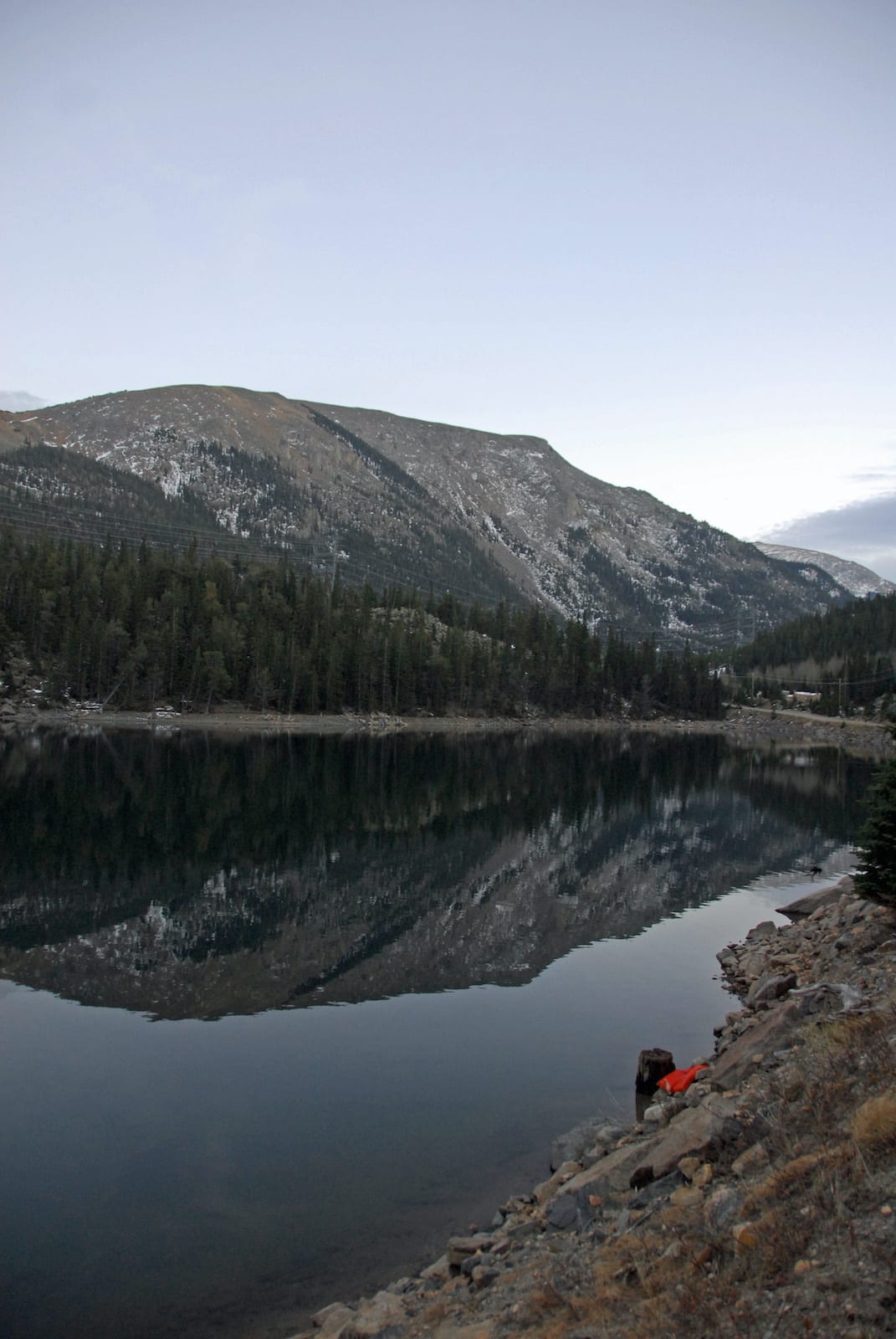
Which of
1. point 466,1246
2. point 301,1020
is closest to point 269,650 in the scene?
point 301,1020

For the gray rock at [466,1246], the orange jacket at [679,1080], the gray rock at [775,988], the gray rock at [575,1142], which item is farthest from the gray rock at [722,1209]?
the gray rock at [775,988]

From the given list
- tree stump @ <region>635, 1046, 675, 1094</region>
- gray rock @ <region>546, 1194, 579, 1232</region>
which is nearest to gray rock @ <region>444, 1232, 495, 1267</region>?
gray rock @ <region>546, 1194, 579, 1232</region>

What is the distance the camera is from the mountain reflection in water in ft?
82.1

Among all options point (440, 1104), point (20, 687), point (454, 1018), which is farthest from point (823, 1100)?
point (20, 687)

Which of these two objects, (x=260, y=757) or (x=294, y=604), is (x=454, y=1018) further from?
(x=294, y=604)

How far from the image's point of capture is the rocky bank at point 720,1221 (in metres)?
6.70

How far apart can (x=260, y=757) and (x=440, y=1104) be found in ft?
227

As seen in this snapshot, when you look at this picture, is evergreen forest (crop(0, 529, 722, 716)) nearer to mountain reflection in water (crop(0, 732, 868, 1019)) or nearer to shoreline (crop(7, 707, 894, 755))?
shoreline (crop(7, 707, 894, 755))

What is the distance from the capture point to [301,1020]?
2092cm

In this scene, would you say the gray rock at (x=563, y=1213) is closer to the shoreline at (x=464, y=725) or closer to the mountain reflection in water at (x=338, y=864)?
the mountain reflection in water at (x=338, y=864)

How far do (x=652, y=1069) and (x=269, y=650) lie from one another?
405 ft

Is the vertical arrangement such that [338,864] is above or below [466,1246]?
below

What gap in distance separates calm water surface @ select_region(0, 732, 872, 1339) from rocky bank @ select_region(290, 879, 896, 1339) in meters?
1.73

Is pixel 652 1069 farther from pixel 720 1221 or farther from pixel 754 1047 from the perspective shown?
pixel 720 1221
